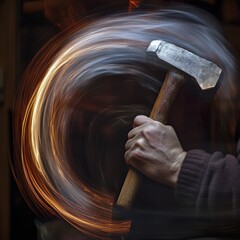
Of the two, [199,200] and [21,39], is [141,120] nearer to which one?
[199,200]

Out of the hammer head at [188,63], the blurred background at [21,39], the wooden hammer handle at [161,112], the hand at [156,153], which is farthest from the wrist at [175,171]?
the blurred background at [21,39]

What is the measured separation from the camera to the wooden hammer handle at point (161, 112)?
6.63 feet

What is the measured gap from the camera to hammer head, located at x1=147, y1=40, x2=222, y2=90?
78.1 inches

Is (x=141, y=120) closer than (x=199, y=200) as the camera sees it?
No

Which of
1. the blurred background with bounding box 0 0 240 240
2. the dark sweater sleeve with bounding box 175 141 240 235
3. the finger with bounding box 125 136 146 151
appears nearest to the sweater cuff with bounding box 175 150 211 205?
the dark sweater sleeve with bounding box 175 141 240 235

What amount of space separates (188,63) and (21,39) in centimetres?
111

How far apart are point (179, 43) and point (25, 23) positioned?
1.00 metres

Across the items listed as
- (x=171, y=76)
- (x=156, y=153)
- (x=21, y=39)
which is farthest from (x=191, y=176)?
(x=21, y=39)

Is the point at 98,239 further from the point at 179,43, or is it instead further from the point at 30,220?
the point at 179,43

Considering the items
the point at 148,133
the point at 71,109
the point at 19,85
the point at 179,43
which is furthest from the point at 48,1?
the point at 148,133

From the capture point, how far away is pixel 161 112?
204 cm

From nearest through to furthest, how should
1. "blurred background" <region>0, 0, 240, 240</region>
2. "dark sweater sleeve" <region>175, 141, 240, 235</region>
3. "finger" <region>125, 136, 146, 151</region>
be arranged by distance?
"dark sweater sleeve" <region>175, 141, 240, 235</region>
"finger" <region>125, 136, 146, 151</region>
"blurred background" <region>0, 0, 240, 240</region>

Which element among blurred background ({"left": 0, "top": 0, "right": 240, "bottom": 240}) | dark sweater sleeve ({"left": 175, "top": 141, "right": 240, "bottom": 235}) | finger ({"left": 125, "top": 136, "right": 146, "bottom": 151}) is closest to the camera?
dark sweater sleeve ({"left": 175, "top": 141, "right": 240, "bottom": 235})

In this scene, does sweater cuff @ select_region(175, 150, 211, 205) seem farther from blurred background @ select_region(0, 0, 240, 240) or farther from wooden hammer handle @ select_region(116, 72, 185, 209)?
blurred background @ select_region(0, 0, 240, 240)
